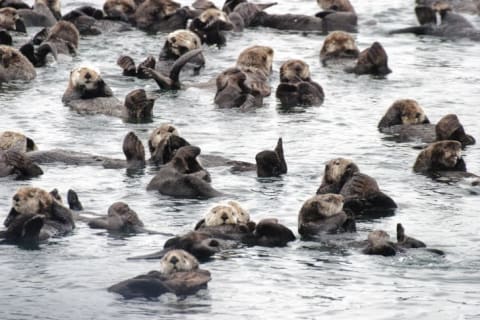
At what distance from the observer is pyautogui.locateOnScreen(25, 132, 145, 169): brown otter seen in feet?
49.2

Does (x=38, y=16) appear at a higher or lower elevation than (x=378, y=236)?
higher

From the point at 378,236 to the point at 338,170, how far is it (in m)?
2.03

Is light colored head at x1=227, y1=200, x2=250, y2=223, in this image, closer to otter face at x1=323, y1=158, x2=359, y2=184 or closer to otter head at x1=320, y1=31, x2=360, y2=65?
otter face at x1=323, y1=158, x2=359, y2=184

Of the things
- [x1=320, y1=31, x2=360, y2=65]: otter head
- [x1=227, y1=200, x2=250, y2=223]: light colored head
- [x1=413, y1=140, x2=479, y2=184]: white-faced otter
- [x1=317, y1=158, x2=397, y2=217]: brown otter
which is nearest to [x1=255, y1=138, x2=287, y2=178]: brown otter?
[x1=317, y1=158, x2=397, y2=217]: brown otter

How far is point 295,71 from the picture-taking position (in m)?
19.0

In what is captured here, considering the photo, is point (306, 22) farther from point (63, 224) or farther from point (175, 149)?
point (63, 224)

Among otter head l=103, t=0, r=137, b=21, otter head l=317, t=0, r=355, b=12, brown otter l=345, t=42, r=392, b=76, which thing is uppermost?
otter head l=103, t=0, r=137, b=21

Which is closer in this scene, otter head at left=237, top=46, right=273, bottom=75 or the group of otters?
the group of otters

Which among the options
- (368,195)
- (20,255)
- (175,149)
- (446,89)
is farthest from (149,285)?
(446,89)

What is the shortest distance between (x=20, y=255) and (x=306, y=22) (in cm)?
1241

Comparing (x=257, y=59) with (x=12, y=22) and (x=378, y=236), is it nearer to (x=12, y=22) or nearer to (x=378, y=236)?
(x=12, y=22)

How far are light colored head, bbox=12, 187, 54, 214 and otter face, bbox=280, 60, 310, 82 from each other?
6.56m

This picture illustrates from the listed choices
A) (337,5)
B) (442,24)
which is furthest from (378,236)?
(337,5)

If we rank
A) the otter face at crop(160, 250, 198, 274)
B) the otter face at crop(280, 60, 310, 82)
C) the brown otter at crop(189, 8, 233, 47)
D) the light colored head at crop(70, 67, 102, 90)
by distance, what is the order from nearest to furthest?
the otter face at crop(160, 250, 198, 274)
the light colored head at crop(70, 67, 102, 90)
the otter face at crop(280, 60, 310, 82)
the brown otter at crop(189, 8, 233, 47)
